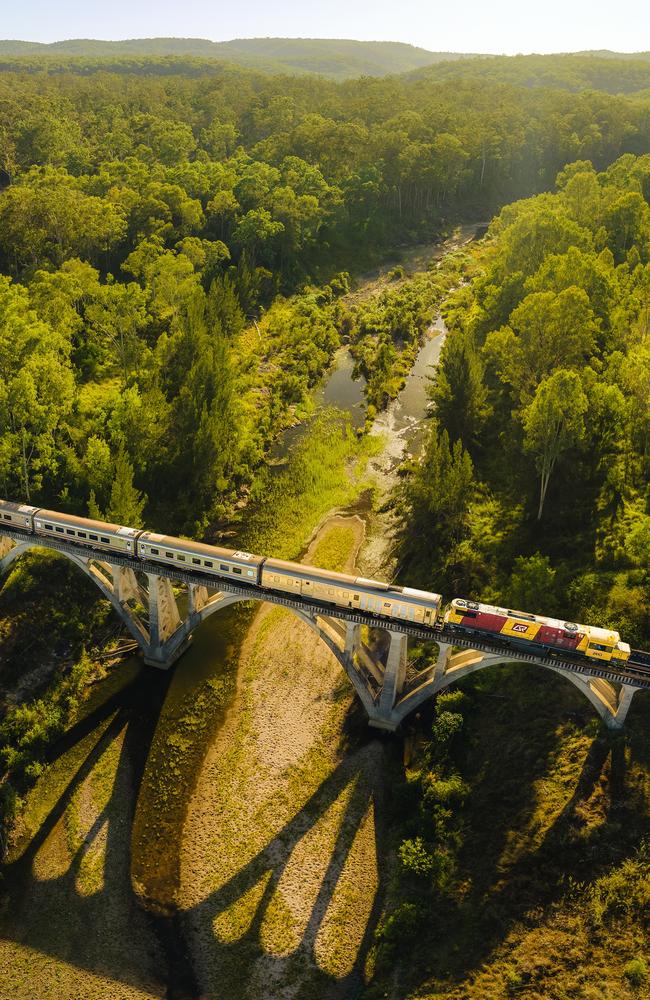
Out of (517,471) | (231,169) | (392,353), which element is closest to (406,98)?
(231,169)

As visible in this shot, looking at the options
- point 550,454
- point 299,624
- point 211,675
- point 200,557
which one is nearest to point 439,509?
point 550,454

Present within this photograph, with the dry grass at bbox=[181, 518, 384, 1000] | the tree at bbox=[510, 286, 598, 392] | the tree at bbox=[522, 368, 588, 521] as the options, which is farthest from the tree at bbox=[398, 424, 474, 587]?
the dry grass at bbox=[181, 518, 384, 1000]

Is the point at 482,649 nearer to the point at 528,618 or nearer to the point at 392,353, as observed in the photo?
the point at 528,618

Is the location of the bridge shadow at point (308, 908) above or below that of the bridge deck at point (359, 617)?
below

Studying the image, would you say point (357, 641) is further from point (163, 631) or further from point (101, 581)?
point (101, 581)

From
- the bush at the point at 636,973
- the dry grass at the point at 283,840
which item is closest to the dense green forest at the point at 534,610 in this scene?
the bush at the point at 636,973

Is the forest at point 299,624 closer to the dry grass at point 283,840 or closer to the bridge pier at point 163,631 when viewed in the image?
the dry grass at point 283,840
